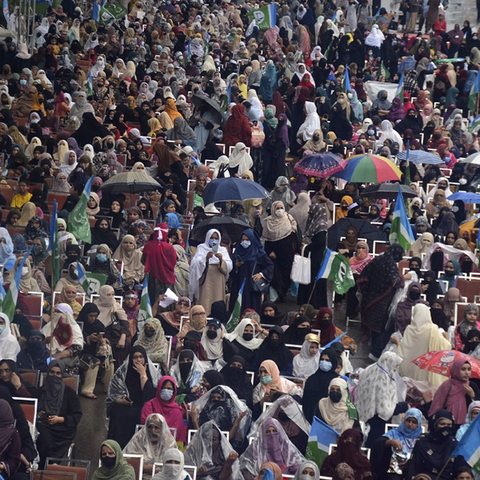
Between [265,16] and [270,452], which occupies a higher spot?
[265,16]

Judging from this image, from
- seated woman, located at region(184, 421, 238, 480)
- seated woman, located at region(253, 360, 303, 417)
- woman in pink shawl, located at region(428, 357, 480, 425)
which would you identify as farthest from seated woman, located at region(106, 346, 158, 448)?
woman in pink shawl, located at region(428, 357, 480, 425)

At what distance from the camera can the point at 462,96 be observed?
25547mm

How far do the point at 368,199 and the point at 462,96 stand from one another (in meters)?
9.04

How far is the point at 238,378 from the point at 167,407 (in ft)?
3.09

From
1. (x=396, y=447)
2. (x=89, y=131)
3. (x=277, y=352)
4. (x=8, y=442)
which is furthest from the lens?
(x=89, y=131)

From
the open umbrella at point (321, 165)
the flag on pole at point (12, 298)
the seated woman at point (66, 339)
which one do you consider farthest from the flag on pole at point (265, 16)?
the flag on pole at point (12, 298)

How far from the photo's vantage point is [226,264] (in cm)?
1452

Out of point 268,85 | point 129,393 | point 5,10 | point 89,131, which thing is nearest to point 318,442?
point 129,393

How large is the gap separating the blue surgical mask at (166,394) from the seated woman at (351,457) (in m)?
1.43

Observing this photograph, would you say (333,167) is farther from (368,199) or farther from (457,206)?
(457,206)

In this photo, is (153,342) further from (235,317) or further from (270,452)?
(270,452)

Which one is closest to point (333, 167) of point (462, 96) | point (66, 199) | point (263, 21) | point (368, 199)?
point (368, 199)

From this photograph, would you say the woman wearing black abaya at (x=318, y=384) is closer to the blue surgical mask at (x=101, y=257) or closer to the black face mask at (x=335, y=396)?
the black face mask at (x=335, y=396)

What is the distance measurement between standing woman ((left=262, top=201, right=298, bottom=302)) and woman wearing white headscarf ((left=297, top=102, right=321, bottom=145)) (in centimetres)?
538
